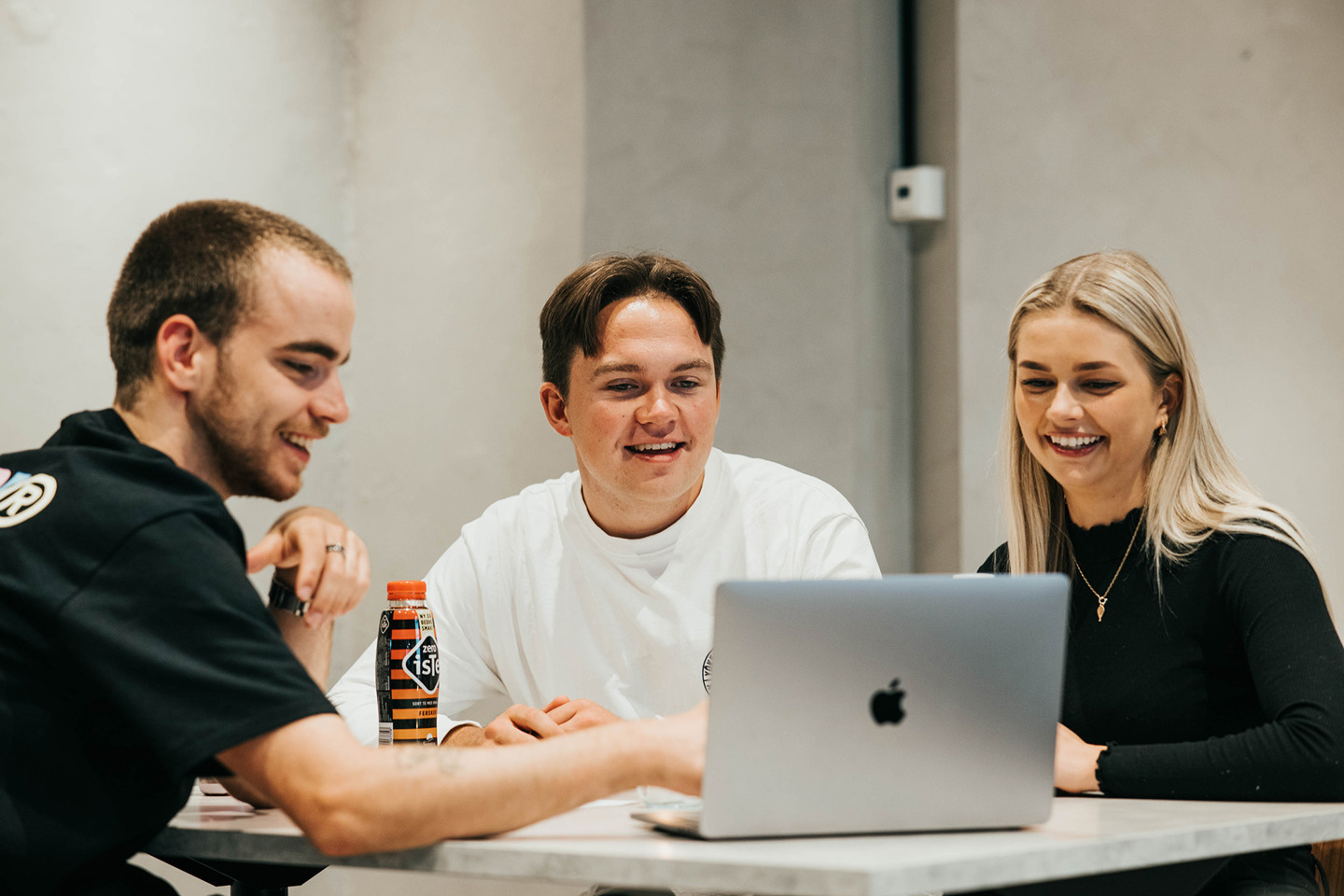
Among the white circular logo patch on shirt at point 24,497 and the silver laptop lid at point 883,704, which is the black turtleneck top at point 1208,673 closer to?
the silver laptop lid at point 883,704

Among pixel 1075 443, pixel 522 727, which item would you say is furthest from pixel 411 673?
pixel 1075 443

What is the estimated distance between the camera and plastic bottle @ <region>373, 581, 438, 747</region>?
62.2 inches

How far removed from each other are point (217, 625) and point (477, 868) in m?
0.34

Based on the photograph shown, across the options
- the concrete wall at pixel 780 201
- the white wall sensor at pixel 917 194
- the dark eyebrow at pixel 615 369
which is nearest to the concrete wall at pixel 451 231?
the concrete wall at pixel 780 201

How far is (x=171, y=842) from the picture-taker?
4.42 feet

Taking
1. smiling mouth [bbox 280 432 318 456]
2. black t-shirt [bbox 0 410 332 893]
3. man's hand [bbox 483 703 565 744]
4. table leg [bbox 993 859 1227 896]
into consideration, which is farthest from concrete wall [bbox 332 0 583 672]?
table leg [bbox 993 859 1227 896]

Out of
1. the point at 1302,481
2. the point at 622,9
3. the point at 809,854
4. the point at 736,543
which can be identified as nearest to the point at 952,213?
the point at 622,9

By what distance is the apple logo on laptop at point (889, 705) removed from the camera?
1178 millimetres

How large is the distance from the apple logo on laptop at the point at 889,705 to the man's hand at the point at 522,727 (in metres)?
0.54

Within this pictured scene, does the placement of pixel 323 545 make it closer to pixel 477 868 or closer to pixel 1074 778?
pixel 477 868

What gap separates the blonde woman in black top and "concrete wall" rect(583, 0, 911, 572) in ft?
4.15

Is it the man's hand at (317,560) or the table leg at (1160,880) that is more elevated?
the man's hand at (317,560)

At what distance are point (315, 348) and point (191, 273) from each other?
159mm

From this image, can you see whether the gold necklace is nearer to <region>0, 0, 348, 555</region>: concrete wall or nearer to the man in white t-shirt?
the man in white t-shirt
